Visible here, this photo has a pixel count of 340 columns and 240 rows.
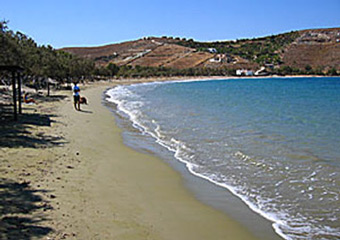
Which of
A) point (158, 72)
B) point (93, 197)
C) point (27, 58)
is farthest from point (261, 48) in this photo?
point (93, 197)

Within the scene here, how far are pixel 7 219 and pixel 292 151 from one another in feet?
28.0

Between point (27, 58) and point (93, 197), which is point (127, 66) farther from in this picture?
point (93, 197)

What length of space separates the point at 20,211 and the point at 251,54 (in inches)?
6448

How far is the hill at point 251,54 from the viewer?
14112 centimetres

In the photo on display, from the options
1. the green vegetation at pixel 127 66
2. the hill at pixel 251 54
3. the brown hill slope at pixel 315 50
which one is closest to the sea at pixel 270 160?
the green vegetation at pixel 127 66

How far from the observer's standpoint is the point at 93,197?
662 centimetres

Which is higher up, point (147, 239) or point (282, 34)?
point (282, 34)

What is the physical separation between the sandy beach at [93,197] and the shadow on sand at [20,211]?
11 mm

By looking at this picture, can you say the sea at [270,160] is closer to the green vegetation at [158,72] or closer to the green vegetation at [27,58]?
the green vegetation at [27,58]

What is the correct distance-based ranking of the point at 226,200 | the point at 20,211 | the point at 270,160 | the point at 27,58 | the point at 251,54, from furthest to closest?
the point at 251,54 → the point at 27,58 → the point at 270,160 → the point at 226,200 → the point at 20,211

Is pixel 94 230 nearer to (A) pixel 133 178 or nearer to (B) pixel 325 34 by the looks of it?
(A) pixel 133 178

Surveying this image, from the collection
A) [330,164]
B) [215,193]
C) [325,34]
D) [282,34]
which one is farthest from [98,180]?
[282,34]

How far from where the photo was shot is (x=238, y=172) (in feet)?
29.7

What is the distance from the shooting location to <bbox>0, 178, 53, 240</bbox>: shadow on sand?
15.7ft
